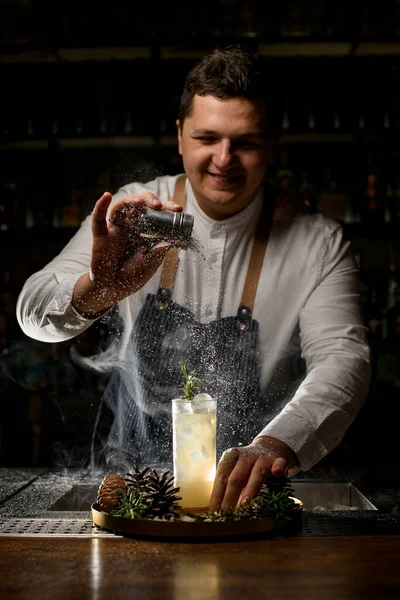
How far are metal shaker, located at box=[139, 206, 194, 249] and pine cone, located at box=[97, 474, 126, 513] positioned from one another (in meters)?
0.45

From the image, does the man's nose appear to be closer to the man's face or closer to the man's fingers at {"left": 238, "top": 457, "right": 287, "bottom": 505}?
the man's face

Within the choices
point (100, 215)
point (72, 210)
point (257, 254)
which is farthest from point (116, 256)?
point (72, 210)

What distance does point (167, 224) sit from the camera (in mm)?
1379

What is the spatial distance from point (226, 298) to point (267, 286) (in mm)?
117

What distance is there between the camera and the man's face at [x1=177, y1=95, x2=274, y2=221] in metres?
1.77

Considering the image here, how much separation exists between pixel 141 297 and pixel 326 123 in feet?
4.70

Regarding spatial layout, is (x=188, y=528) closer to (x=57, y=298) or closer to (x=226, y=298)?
(x=57, y=298)

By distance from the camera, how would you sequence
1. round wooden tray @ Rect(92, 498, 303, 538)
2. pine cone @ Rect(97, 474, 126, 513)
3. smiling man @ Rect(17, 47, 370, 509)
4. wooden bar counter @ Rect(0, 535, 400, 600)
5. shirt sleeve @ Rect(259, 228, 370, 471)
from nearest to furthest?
wooden bar counter @ Rect(0, 535, 400, 600) < round wooden tray @ Rect(92, 498, 303, 538) < pine cone @ Rect(97, 474, 126, 513) < shirt sleeve @ Rect(259, 228, 370, 471) < smiling man @ Rect(17, 47, 370, 509)

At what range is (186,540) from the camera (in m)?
1.11

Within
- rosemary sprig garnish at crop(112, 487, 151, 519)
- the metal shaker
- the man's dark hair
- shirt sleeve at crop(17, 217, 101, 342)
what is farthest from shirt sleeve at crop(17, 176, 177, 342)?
rosemary sprig garnish at crop(112, 487, 151, 519)

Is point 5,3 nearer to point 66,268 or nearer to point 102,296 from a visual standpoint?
point 66,268

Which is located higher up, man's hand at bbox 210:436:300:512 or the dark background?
the dark background

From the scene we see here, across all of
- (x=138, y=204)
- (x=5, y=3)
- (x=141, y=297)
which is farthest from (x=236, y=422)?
(x=5, y=3)

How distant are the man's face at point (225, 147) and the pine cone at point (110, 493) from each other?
849mm
